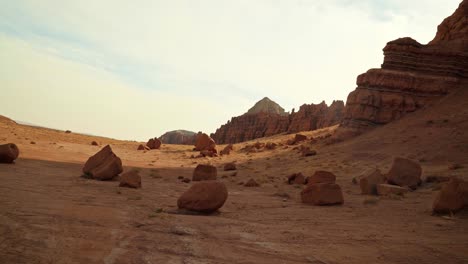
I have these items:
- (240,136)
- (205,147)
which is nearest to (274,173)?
(205,147)

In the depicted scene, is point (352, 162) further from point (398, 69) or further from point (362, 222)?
point (362, 222)

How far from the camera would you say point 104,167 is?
41.9 ft

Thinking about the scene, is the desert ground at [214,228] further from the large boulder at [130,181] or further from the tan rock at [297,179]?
the tan rock at [297,179]

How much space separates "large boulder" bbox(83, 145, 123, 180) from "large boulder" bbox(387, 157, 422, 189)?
8921 millimetres

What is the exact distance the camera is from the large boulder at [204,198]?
7984mm

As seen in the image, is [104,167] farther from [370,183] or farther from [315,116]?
[315,116]

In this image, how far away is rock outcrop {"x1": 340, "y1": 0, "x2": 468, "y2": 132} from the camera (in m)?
28.1

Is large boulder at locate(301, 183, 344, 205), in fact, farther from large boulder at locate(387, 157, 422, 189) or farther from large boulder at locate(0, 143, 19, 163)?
large boulder at locate(0, 143, 19, 163)

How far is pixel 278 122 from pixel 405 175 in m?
60.5

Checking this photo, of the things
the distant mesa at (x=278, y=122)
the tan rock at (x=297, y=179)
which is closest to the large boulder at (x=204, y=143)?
the distant mesa at (x=278, y=122)

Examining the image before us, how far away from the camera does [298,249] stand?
531cm

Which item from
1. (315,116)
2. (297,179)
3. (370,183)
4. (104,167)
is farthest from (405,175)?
(315,116)

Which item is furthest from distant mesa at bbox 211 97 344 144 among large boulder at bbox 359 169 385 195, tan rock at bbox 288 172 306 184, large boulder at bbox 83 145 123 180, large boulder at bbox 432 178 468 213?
large boulder at bbox 432 178 468 213

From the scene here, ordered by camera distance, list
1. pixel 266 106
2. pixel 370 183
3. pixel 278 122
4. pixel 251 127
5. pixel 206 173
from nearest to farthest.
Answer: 1. pixel 370 183
2. pixel 206 173
3. pixel 278 122
4. pixel 251 127
5. pixel 266 106
